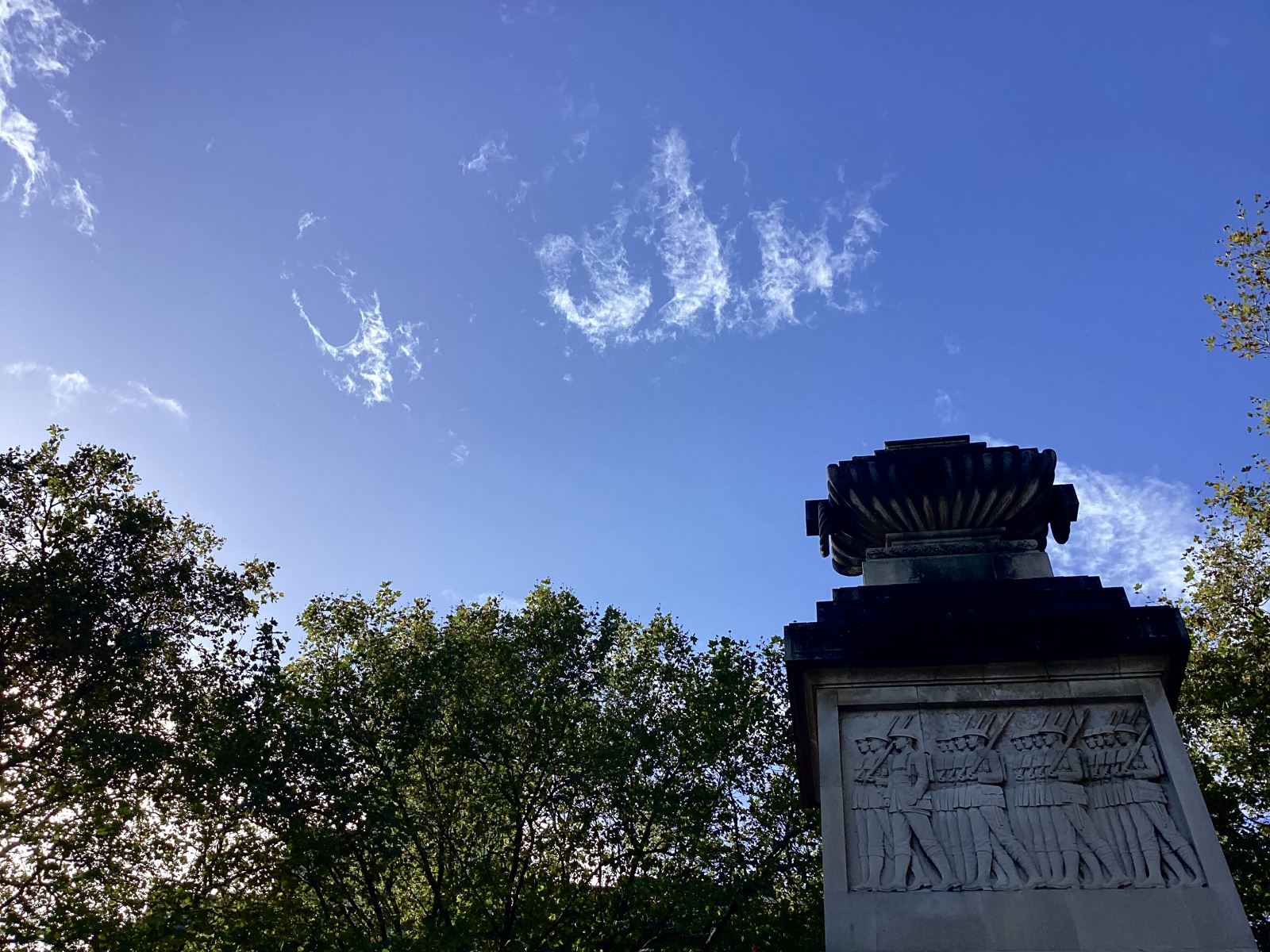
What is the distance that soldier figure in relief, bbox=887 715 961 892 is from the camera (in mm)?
5301

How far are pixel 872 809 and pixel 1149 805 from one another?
1578mm

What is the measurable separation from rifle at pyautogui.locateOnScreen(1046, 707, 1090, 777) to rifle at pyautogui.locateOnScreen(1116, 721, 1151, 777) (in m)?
0.29

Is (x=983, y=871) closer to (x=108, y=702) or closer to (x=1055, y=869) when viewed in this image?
(x=1055, y=869)

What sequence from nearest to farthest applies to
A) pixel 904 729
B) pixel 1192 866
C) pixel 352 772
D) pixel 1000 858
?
pixel 1192 866, pixel 1000 858, pixel 904 729, pixel 352 772

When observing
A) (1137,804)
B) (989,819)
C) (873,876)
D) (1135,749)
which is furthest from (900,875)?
(1135,749)

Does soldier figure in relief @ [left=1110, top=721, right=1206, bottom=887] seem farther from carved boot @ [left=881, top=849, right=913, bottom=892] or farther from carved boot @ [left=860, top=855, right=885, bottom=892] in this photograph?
carved boot @ [left=860, top=855, right=885, bottom=892]

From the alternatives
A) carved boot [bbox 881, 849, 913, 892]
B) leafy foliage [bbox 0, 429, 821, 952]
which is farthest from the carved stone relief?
leafy foliage [bbox 0, 429, 821, 952]

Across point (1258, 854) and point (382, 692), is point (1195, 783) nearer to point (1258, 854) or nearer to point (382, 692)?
point (1258, 854)

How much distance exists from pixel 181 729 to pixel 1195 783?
1626 centimetres

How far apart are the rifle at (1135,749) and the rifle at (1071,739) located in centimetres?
29

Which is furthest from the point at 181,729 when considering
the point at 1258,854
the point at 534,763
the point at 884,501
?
the point at 1258,854

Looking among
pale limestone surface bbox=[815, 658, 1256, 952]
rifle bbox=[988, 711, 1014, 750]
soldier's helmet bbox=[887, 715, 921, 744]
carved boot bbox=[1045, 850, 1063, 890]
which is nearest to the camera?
pale limestone surface bbox=[815, 658, 1256, 952]

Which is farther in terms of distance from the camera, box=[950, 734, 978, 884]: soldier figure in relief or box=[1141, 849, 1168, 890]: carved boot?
box=[950, 734, 978, 884]: soldier figure in relief

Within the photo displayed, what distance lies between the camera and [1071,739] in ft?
18.7
